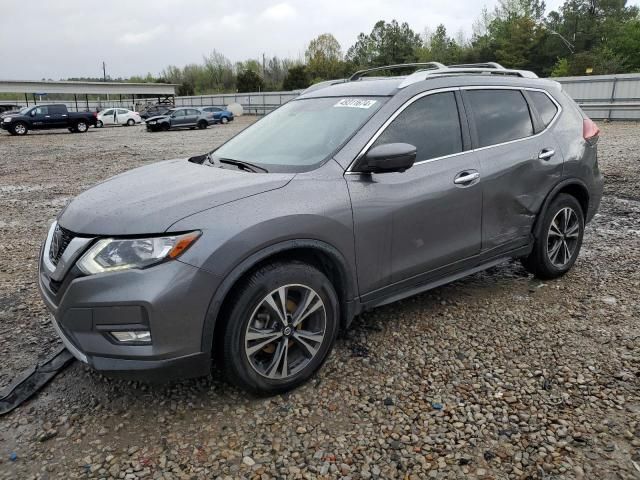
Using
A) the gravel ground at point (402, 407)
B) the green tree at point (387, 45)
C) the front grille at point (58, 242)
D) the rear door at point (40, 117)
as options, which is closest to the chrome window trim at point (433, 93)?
the gravel ground at point (402, 407)

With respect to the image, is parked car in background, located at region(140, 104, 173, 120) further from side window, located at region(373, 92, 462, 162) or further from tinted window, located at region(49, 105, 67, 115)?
side window, located at region(373, 92, 462, 162)

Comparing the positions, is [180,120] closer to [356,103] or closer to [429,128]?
[356,103]

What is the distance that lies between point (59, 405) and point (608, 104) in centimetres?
2508

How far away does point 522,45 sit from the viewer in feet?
193

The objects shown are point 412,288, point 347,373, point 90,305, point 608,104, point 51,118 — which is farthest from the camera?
point 51,118

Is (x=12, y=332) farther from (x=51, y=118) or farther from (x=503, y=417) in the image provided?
(x=51, y=118)

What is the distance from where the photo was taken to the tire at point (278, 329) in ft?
8.59

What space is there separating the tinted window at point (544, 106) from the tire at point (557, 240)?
668 mm

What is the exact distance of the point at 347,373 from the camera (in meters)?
3.11

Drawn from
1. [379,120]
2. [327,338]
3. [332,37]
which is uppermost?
[332,37]

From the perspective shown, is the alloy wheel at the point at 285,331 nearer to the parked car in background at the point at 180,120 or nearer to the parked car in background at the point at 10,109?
the parked car in background at the point at 180,120

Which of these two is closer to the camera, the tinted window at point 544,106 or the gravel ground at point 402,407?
the gravel ground at point 402,407

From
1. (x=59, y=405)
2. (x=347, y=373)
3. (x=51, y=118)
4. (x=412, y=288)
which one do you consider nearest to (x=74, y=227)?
(x=59, y=405)

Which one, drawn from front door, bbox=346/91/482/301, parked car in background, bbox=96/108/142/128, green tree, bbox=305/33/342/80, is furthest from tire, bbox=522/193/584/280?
green tree, bbox=305/33/342/80
